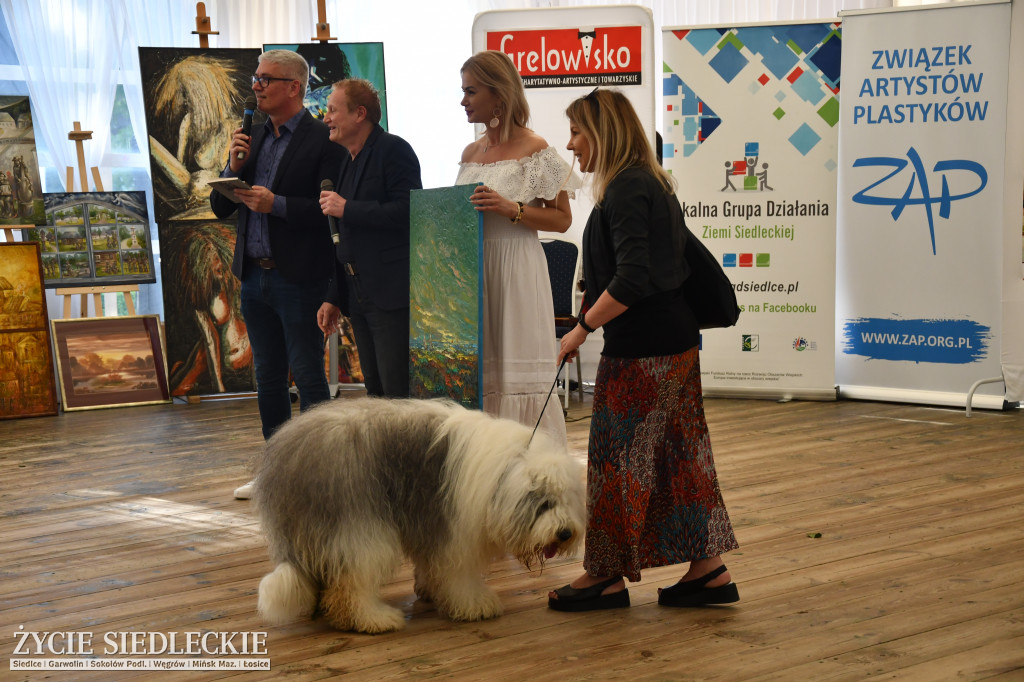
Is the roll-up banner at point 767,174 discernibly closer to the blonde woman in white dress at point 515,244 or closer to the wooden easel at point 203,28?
the wooden easel at point 203,28

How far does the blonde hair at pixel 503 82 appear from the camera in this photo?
307 centimetres

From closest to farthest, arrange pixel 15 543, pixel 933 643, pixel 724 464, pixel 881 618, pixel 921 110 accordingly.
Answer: pixel 933 643, pixel 881 618, pixel 15 543, pixel 724 464, pixel 921 110

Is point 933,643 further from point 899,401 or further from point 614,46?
point 614,46

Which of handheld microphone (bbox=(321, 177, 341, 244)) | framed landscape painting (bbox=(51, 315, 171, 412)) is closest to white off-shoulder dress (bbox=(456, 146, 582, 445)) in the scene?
handheld microphone (bbox=(321, 177, 341, 244))

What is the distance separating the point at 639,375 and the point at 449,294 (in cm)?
76

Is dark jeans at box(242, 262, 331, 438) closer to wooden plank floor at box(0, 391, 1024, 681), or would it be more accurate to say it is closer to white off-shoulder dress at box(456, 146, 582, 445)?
wooden plank floor at box(0, 391, 1024, 681)

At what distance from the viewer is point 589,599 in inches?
108

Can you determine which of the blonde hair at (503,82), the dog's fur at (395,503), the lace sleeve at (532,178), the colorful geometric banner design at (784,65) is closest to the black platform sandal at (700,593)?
the dog's fur at (395,503)

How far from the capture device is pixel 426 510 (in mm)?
2502

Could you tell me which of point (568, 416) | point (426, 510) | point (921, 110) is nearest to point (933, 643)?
point (426, 510)

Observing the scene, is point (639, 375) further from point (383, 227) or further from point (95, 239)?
point (95, 239)

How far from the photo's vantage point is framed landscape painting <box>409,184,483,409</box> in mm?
3021

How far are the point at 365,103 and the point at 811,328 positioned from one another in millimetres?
3829

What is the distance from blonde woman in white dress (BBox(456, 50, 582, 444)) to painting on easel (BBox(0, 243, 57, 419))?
429 cm
